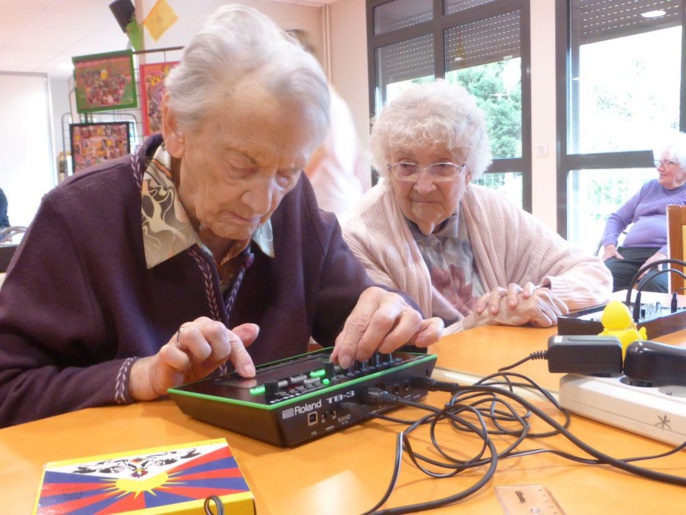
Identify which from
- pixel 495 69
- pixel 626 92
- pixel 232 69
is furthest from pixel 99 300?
pixel 495 69

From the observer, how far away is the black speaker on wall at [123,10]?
2.52 metres

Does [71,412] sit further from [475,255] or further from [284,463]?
[475,255]

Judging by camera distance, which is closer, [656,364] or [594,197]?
[656,364]

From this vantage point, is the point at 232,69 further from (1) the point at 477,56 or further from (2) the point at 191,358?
(1) the point at 477,56

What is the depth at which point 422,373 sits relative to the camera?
829 millimetres

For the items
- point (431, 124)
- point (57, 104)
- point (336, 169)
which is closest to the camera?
point (431, 124)

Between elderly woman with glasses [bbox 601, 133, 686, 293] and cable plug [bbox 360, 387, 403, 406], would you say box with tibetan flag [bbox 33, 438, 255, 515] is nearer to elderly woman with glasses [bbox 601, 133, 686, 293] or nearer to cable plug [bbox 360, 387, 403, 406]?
cable plug [bbox 360, 387, 403, 406]

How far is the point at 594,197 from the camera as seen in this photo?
4348mm

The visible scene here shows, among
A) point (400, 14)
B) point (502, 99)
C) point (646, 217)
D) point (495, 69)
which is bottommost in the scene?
point (646, 217)

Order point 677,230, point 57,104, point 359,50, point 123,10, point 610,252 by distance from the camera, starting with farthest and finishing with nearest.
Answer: point 57,104 < point 359,50 < point 610,252 < point 123,10 < point 677,230

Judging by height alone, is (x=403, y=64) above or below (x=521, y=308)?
above

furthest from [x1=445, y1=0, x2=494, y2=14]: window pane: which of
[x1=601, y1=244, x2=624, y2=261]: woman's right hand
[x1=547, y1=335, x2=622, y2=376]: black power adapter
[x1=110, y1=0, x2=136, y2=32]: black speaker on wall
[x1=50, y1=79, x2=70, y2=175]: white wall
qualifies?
[x1=50, y1=79, x2=70, y2=175]: white wall

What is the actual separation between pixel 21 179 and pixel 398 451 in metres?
9.22

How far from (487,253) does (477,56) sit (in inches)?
141
